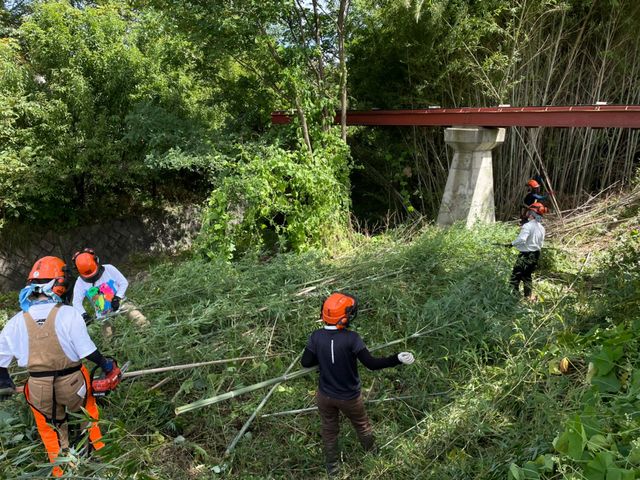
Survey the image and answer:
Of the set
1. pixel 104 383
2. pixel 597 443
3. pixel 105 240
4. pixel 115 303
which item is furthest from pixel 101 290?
pixel 105 240

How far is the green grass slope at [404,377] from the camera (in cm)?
255

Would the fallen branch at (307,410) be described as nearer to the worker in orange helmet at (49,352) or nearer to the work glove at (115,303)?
the worker in orange helmet at (49,352)

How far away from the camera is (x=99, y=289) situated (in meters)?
3.99

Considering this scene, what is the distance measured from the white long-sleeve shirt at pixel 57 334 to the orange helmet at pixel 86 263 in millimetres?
936

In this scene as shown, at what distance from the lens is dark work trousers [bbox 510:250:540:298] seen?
4926mm

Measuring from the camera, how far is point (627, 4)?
7.62 meters

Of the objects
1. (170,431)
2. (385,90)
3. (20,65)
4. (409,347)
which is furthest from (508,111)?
(20,65)

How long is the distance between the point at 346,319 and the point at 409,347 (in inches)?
55.7

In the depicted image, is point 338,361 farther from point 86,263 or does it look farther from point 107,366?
point 86,263

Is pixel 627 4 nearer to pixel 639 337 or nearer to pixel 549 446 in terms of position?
pixel 639 337

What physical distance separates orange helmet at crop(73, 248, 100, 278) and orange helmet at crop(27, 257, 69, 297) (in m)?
0.74

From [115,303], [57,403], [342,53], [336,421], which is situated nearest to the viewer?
[57,403]

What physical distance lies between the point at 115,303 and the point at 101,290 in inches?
6.7

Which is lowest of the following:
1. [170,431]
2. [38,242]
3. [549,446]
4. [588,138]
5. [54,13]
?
[38,242]
